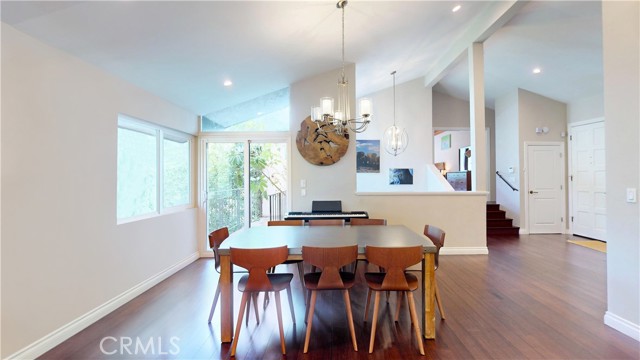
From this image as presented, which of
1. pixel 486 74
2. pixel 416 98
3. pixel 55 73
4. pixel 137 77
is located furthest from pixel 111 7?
pixel 486 74

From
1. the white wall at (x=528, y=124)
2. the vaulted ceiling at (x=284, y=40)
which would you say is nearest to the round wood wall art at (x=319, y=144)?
the vaulted ceiling at (x=284, y=40)

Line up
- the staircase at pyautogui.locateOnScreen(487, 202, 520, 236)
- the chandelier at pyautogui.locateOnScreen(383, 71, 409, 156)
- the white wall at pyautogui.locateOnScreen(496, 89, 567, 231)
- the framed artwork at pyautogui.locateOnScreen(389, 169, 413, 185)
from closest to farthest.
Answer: the staircase at pyautogui.locateOnScreen(487, 202, 520, 236) → the white wall at pyautogui.locateOnScreen(496, 89, 567, 231) → the chandelier at pyautogui.locateOnScreen(383, 71, 409, 156) → the framed artwork at pyautogui.locateOnScreen(389, 169, 413, 185)

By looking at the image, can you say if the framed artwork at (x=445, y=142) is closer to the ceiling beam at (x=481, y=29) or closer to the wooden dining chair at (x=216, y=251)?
the ceiling beam at (x=481, y=29)

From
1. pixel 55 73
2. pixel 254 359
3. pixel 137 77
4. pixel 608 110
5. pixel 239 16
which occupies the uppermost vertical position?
pixel 239 16

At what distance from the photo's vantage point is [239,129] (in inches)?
185

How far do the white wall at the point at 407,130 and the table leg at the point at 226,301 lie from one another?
523cm

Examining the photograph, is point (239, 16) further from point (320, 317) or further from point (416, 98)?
point (416, 98)

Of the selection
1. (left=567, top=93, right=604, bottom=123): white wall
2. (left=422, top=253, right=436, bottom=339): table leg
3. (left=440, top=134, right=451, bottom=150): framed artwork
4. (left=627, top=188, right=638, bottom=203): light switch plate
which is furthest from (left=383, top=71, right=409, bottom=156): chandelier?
(left=422, top=253, right=436, bottom=339): table leg

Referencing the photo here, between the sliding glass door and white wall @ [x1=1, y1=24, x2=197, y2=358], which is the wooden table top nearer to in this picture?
white wall @ [x1=1, y1=24, x2=197, y2=358]

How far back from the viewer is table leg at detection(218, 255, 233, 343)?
221 centimetres

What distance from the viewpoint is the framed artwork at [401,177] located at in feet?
22.8

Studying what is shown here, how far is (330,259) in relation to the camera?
2.06 m

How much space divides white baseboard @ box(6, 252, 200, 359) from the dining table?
126cm

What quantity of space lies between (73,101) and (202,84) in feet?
4.72
